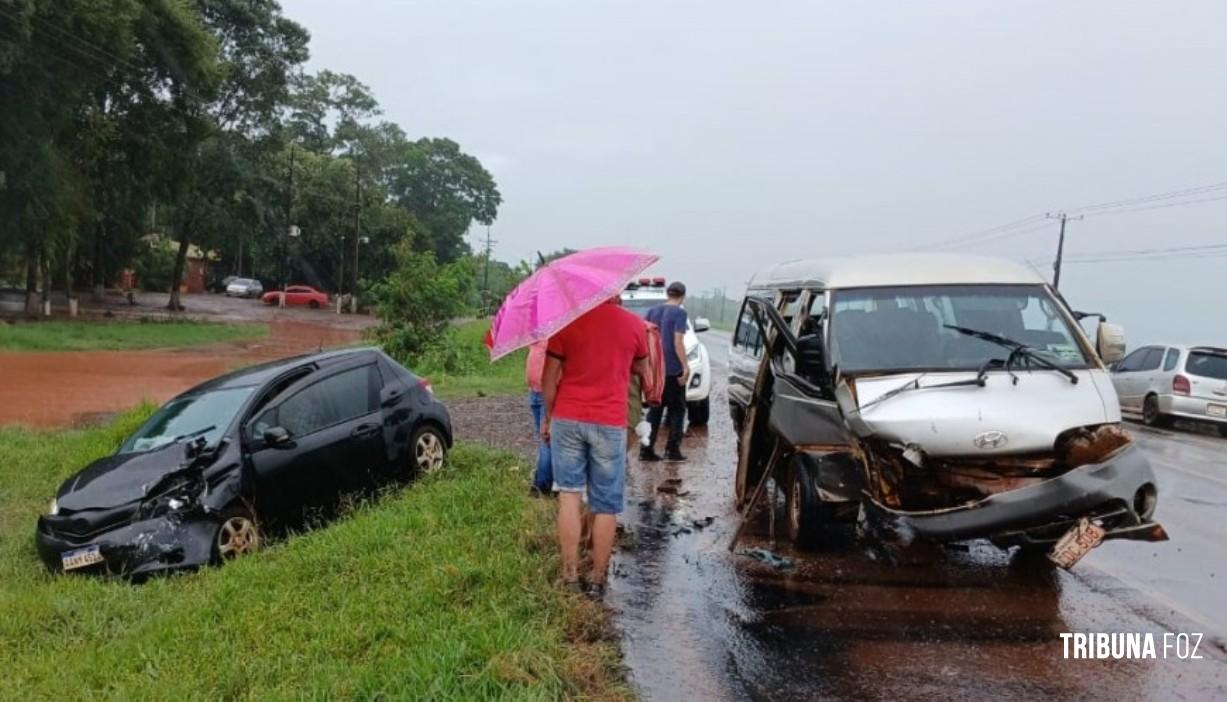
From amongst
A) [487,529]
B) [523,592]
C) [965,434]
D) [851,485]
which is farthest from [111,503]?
[965,434]

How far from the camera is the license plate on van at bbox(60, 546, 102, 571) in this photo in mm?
6211

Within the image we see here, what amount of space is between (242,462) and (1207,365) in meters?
15.8

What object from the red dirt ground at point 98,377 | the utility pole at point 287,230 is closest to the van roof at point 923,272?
the red dirt ground at point 98,377

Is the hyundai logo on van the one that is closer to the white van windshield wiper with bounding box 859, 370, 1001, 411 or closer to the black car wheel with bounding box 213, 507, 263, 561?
the white van windshield wiper with bounding box 859, 370, 1001, 411

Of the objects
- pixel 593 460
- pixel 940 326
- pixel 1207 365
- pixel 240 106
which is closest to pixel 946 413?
pixel 940 326

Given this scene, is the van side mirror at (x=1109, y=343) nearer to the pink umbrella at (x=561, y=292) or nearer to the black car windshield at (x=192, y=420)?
the pink umbrella at (x=561, y=292)

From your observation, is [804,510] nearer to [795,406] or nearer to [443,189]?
[795,406]

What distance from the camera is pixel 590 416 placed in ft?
16.7

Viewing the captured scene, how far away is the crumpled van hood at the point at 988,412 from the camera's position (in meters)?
5.22

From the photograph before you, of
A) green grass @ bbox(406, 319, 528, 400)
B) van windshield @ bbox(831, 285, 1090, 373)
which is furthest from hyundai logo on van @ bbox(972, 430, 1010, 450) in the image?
green grass @ bbox(406, 319, 528, 400)

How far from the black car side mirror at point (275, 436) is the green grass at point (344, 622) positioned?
82cm

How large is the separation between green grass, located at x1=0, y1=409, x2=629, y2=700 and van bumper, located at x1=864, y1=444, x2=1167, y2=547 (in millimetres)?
2091

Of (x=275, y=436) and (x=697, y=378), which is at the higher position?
(x=697, y=378)

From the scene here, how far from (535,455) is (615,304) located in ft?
15.8
